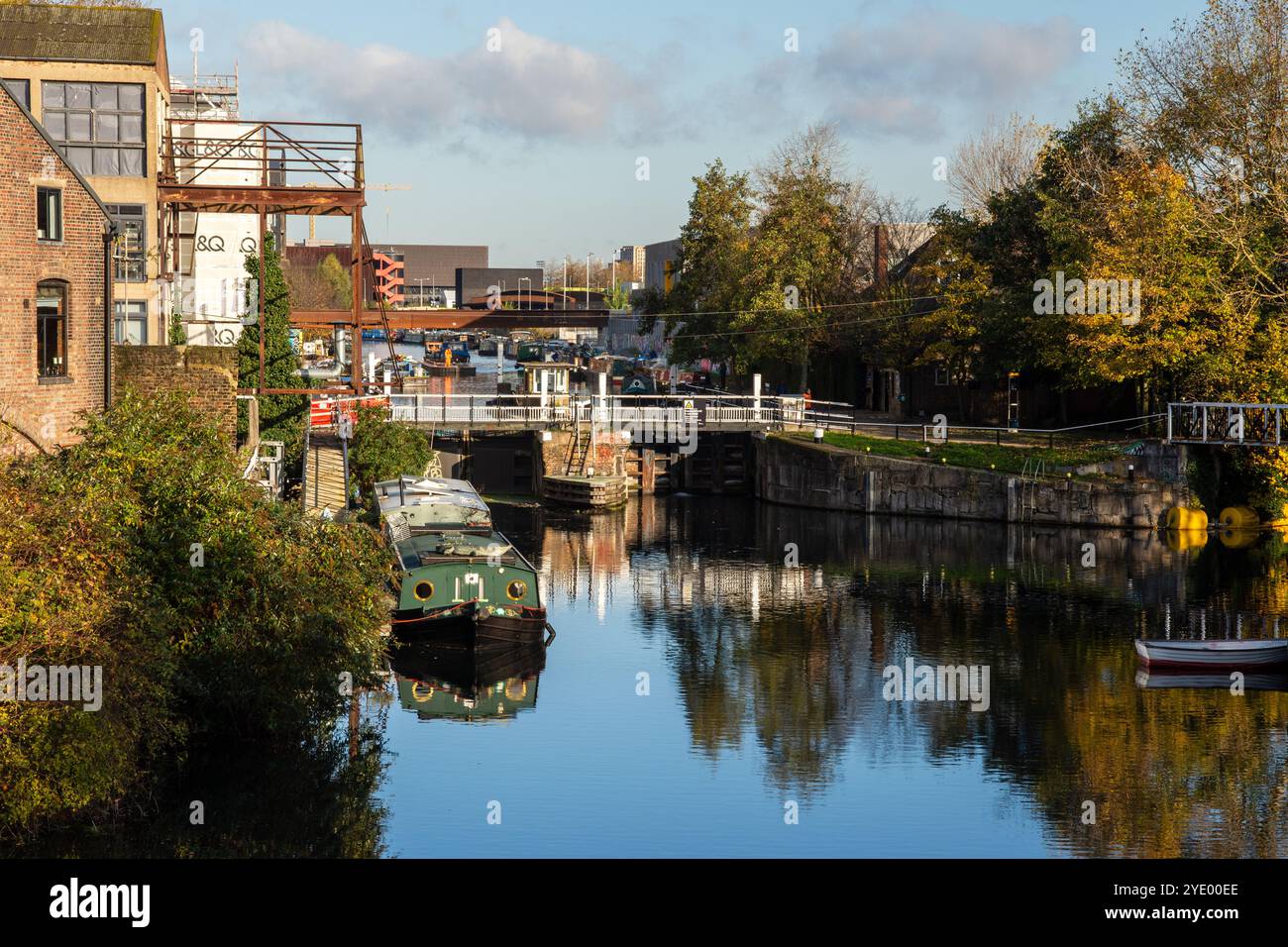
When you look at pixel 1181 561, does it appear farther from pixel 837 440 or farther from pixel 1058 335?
pixel 837 440

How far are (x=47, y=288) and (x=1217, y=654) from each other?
27473mm

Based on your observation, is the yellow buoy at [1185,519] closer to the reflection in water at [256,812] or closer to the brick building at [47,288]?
the reflection in water at [256,812]

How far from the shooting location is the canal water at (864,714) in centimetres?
2523

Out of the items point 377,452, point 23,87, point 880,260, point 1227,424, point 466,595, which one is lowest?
point 466,595

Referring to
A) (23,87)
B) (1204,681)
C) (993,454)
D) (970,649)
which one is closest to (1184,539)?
(993,454)

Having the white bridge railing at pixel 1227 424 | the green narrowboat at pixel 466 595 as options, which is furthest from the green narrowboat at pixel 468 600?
the white bridge railing at pixel 1227 424

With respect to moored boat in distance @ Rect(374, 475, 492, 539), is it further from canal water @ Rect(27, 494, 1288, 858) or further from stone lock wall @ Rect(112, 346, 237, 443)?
stone lock wall @ Rect(112, 346, 237, 443)

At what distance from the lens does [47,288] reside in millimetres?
32500

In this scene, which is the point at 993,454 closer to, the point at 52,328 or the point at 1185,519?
the point at 1185,519

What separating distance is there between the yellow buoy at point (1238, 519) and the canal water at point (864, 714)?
303cm

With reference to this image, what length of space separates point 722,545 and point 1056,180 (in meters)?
23.5

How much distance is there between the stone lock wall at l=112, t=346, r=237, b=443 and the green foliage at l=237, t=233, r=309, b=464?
14.2 m
